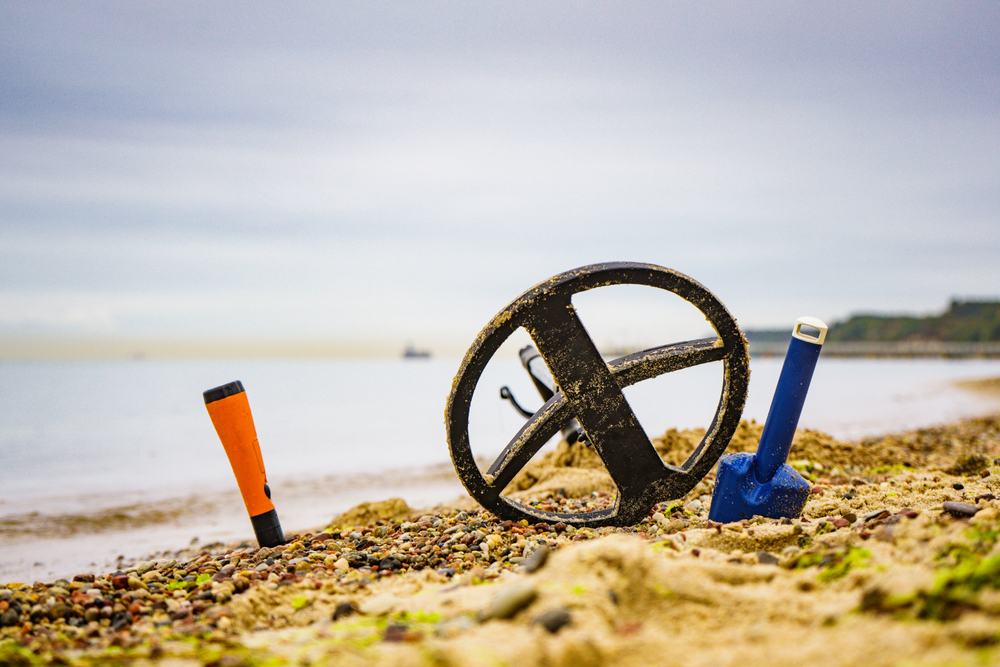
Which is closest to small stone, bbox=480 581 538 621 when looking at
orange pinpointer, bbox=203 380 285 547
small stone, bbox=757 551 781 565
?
small stone, bbox=757 551 781 565

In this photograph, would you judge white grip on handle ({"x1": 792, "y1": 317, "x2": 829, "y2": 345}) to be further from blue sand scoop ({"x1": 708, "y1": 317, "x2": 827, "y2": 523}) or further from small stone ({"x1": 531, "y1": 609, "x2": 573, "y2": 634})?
small stone ({"x1": 531, "y1": 609, "x2": 573, "y2": 634})

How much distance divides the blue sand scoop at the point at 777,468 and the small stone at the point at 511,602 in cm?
214

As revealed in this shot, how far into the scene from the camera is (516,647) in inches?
64.3

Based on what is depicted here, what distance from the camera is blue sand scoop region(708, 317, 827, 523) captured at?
3.47 m

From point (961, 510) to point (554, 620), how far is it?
2.07m

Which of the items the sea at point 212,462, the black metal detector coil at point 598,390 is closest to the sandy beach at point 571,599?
the black metal detector coil at point 598,390

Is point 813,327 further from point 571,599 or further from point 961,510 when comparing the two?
point 571,599

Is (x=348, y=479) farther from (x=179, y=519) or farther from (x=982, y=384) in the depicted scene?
(x=982, y=384)

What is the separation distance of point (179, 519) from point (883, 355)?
114 metres

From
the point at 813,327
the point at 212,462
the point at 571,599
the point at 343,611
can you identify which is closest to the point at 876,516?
the point at 813,327

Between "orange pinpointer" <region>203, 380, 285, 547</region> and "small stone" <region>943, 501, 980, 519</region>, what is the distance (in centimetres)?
362

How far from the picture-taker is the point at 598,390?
351 cm

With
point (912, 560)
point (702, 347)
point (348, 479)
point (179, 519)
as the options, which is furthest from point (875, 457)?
Answer: point (179, 519)

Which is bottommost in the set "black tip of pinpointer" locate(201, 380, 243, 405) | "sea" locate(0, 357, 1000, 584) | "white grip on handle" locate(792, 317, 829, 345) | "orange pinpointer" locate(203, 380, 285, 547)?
"sea" locate(0, 357, 1000, 584)
